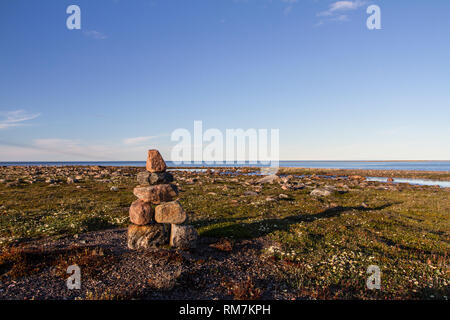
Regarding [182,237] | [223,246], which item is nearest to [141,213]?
[182,237]

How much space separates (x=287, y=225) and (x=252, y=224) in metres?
3.27

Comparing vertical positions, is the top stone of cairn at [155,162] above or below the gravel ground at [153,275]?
above

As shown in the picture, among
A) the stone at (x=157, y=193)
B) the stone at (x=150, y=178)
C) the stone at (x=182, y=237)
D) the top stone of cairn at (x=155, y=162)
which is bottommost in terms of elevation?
the stone at (x=182, y=237)

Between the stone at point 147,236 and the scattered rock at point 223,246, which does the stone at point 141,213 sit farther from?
the scattered rock at point 223,246

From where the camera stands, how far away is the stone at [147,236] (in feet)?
49.9

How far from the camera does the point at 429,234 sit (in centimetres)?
1962

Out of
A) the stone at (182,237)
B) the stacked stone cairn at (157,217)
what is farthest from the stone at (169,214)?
the stone at (182,237)

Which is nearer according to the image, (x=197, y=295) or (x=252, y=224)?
(x=197, y=295)

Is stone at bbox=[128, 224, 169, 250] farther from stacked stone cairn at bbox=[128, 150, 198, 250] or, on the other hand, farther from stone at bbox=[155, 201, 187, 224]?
stone at bbox=[155, 201, 187, 224]

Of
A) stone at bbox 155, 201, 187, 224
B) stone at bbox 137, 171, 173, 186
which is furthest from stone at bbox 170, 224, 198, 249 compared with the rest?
stone at bbox 137, 171, 173, 186

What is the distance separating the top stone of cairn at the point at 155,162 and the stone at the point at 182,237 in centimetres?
420
